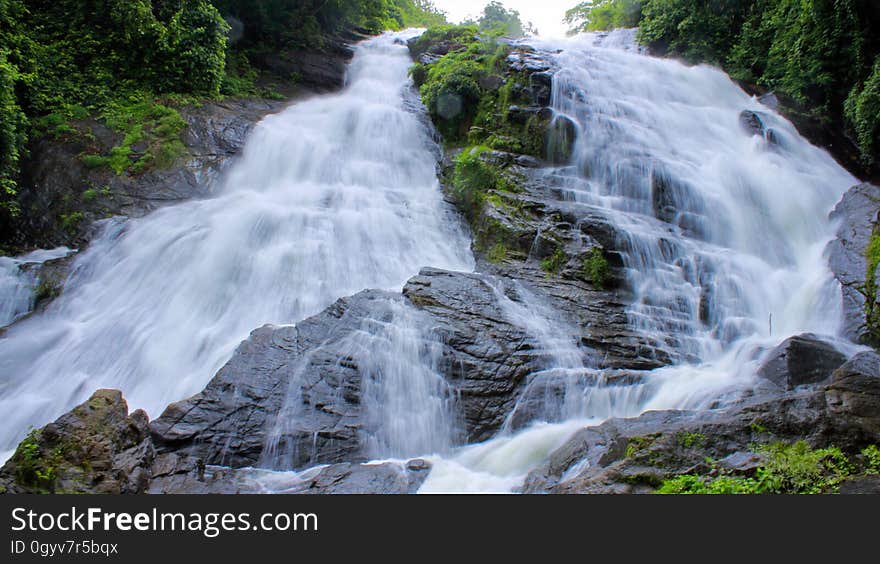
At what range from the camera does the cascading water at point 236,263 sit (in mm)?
8555

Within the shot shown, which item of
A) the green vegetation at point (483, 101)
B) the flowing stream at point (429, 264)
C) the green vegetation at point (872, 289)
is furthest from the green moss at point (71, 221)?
the green vegetation at point (872, 289)

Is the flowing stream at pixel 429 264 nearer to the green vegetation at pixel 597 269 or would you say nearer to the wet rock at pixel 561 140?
the wet rock at pixel 561 140

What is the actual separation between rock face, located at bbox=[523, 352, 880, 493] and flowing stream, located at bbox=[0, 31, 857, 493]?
94 cm

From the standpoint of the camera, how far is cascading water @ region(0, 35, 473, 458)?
28.1 feet

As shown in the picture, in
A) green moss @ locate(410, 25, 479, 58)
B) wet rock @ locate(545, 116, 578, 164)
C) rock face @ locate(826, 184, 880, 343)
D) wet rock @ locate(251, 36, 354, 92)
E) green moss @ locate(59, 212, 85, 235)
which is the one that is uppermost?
green moss @ locate(410, 25, 479, 58)

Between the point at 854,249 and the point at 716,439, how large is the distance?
24.7 ft

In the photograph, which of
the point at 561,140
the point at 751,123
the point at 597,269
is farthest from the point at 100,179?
the point at 751,123

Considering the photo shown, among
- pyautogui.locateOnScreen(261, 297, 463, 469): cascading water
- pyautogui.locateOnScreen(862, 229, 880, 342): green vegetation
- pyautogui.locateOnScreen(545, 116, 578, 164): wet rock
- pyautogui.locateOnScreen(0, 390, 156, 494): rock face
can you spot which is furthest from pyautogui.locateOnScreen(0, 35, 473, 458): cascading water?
pyautogui.locateOnScreen(862, 229, 880, 342): green vegetation

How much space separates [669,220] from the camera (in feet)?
39.2

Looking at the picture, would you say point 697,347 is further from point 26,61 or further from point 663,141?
point 26,61

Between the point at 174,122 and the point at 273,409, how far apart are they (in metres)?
10.2

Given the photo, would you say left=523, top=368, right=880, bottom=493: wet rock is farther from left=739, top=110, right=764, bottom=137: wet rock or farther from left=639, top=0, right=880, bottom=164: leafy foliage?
left=639, top=0, right=880, bottom=164: leafy foliage

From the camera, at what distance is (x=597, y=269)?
10.2m

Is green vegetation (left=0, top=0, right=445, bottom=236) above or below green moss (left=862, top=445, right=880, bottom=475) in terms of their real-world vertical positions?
above
